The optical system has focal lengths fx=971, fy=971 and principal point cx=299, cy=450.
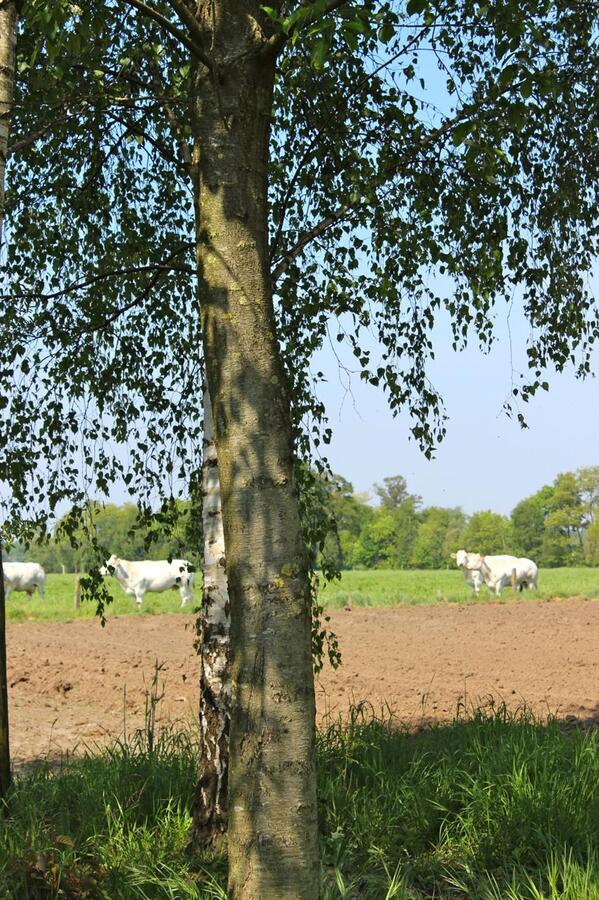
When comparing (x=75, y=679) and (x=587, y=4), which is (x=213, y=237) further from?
(x=75, y=679)

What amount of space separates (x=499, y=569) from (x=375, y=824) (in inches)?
1352

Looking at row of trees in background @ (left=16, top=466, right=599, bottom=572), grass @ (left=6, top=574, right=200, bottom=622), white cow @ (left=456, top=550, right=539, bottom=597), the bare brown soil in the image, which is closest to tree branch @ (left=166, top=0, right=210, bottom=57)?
the bare brown soil

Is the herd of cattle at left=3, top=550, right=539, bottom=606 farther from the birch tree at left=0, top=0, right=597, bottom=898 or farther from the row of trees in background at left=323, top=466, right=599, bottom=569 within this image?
the row of trees in background at left=323, top=466, right=599, bottom=569

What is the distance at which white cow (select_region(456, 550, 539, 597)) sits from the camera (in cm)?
3872

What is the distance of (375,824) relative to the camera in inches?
244

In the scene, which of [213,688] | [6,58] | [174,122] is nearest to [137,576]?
[174,122]

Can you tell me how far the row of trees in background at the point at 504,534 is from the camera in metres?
116

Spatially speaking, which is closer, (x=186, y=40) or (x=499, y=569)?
(x=186, y=40)

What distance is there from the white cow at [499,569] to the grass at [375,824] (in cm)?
3126

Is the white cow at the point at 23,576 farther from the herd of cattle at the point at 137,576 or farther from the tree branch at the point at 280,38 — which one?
the tree branch at the point at 280,38

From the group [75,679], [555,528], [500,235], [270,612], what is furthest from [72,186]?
[555,528]

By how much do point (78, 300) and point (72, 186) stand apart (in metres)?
1.01

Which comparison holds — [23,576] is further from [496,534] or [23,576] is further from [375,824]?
[496,534]

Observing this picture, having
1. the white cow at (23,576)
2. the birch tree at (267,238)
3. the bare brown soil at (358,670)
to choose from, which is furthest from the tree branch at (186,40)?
the white cow at (23,576)
